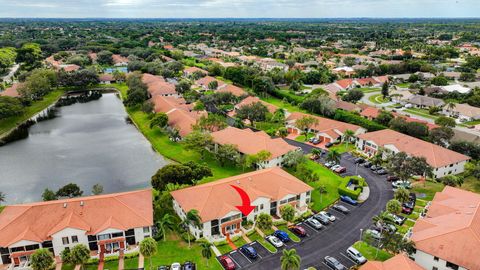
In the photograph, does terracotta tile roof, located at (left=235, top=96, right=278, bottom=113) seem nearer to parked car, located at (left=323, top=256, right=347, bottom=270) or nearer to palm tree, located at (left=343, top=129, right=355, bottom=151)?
palm tree, located at (left=343, top=129, right=355, bottom=151)

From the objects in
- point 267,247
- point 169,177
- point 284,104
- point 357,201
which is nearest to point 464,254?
point 357,201

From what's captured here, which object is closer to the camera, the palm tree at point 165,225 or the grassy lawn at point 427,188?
the palm tree at point 165,225

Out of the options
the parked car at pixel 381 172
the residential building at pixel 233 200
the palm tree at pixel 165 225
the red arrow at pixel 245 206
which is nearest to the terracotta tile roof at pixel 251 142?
the residential building at pixel 233 200

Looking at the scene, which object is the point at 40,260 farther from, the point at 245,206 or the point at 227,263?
the point at 245,206

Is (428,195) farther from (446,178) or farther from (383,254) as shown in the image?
(383,254)

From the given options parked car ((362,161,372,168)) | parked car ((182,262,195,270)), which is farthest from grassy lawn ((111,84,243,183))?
parked car ((362,161,372,168))

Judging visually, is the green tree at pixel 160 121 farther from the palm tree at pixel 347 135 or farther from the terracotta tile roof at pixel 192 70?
the terracotta tile roof at pixel 192 70

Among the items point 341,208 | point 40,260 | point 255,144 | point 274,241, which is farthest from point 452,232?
point 40,260

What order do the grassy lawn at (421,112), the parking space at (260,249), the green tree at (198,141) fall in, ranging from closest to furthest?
the parking space at (260,249)
the green tree at (198,141)
the grassy lawn at (421,112)
